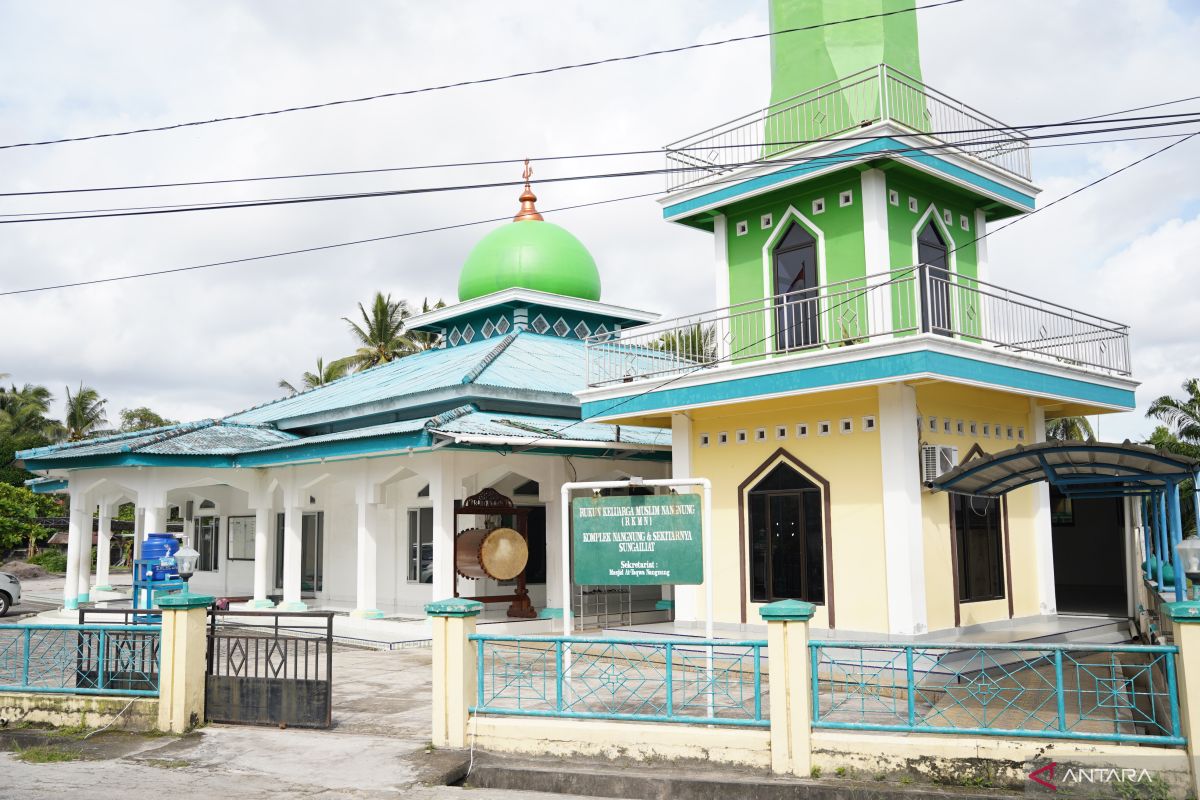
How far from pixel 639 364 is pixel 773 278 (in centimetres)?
686

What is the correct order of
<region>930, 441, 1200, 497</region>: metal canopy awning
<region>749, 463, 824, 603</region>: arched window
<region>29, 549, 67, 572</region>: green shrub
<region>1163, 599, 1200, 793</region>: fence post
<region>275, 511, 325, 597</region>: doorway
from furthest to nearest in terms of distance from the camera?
1. <region>29, 549, 67, 572</region>: green shrub
2. <region>275, 511, 325, 597</region>: doorway
3. <region>749, 463, 824, 603</region>: arched window
4. <region>930, 441, 1200, 497</region>: metal canopy awning
5. <region>1163, 599, 1200, 793</region>: fence post

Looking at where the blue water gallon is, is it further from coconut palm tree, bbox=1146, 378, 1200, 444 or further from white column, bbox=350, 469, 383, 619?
coconut palm tree, bbox=1146, 378, 1200, 444

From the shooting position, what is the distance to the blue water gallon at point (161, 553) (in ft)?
50.6

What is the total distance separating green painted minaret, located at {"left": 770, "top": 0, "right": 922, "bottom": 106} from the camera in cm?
1414

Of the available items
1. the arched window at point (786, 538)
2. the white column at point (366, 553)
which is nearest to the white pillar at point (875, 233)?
the arched window at point (786, 538)

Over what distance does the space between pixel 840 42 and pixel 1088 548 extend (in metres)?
10.4

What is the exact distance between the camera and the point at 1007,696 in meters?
10.3

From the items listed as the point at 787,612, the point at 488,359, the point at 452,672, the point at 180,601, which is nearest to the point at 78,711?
the point at 180,601

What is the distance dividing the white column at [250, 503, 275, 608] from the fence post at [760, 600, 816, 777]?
545 inches

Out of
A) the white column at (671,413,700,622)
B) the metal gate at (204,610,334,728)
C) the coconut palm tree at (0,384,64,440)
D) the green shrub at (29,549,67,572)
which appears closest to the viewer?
the metal gate at (204,610,334,728)

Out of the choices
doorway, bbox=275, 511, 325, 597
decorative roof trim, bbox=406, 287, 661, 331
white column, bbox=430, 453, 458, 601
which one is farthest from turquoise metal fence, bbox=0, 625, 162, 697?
decorative roof trim, bbox=406, 287, 661, 331

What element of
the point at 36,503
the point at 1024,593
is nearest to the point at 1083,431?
the point at 1024,593

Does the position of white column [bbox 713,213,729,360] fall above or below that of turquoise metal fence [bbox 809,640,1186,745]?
above

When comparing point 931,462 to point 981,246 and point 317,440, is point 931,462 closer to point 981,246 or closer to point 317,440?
point 981,246
